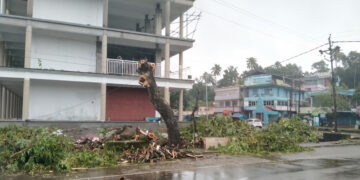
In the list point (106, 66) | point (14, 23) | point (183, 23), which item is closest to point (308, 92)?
point (183, 23)

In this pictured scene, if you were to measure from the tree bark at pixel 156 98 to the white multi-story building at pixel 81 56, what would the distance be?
21.2 ft

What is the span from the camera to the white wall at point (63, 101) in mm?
19084

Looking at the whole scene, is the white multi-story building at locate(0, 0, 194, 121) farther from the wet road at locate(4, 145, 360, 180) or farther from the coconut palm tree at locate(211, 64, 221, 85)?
the coconut palm tree at locate(211, 64, 221, 85)

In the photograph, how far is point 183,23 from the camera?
22.3m

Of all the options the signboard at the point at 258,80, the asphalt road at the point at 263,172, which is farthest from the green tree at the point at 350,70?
the asphalt road at the point at 263,172

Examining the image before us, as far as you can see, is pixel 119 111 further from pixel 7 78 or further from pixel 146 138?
pixel 146 138

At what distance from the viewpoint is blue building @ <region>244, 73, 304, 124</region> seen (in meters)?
52.5

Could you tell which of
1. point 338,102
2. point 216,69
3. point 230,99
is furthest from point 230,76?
point 338,102

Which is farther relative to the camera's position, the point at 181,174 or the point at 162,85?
the point at 162,85

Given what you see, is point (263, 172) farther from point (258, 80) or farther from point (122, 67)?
point (258, 80)

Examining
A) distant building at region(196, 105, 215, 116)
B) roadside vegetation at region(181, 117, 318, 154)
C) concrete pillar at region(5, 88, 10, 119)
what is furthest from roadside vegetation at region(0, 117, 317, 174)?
distant building at region(196, 105, 215, 116)

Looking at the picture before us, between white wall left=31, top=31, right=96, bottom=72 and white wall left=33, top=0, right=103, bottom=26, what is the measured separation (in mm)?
1239

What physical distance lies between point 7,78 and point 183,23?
12.8 metres

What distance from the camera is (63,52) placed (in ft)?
65.7
